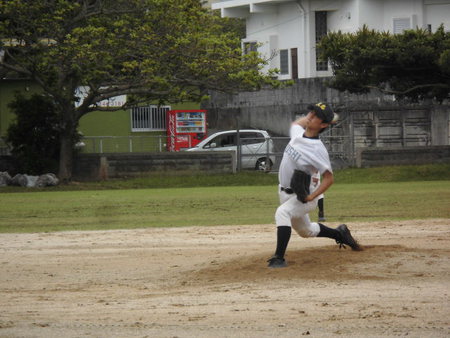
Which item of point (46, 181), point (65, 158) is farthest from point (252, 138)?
point (46, 181)

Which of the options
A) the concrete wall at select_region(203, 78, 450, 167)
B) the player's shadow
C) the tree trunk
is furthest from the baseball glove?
the concrete wall at select_region(203, 78, 450, 167)

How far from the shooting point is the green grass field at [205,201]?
18.8 metres

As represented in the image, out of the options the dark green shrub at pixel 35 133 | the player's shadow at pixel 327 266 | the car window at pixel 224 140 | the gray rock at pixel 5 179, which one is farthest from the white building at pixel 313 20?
the player's shadow at pixel 327 266

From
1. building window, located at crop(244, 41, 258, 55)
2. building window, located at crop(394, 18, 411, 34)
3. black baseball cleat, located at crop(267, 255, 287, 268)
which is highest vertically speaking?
building window, located at crop(394, 18, 411, 34)

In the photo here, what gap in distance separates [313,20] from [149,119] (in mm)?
9346

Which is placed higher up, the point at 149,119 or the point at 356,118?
the point at 149,119

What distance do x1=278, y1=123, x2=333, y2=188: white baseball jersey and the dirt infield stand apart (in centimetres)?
111

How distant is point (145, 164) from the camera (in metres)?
31.3

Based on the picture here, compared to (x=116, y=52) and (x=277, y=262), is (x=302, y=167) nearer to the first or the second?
(x=277, y=262)

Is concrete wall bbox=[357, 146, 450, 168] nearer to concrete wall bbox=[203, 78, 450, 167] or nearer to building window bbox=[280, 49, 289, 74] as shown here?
concrete wall bbox=[203, 78, 450, 167]

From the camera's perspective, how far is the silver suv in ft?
110

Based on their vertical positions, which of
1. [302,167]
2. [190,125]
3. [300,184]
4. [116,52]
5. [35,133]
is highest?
[116,52]

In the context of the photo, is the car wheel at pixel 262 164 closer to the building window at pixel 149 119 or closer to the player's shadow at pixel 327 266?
the building window at pixel 149 119

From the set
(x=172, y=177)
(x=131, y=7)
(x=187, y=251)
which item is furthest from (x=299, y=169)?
(x=172, y=177)
